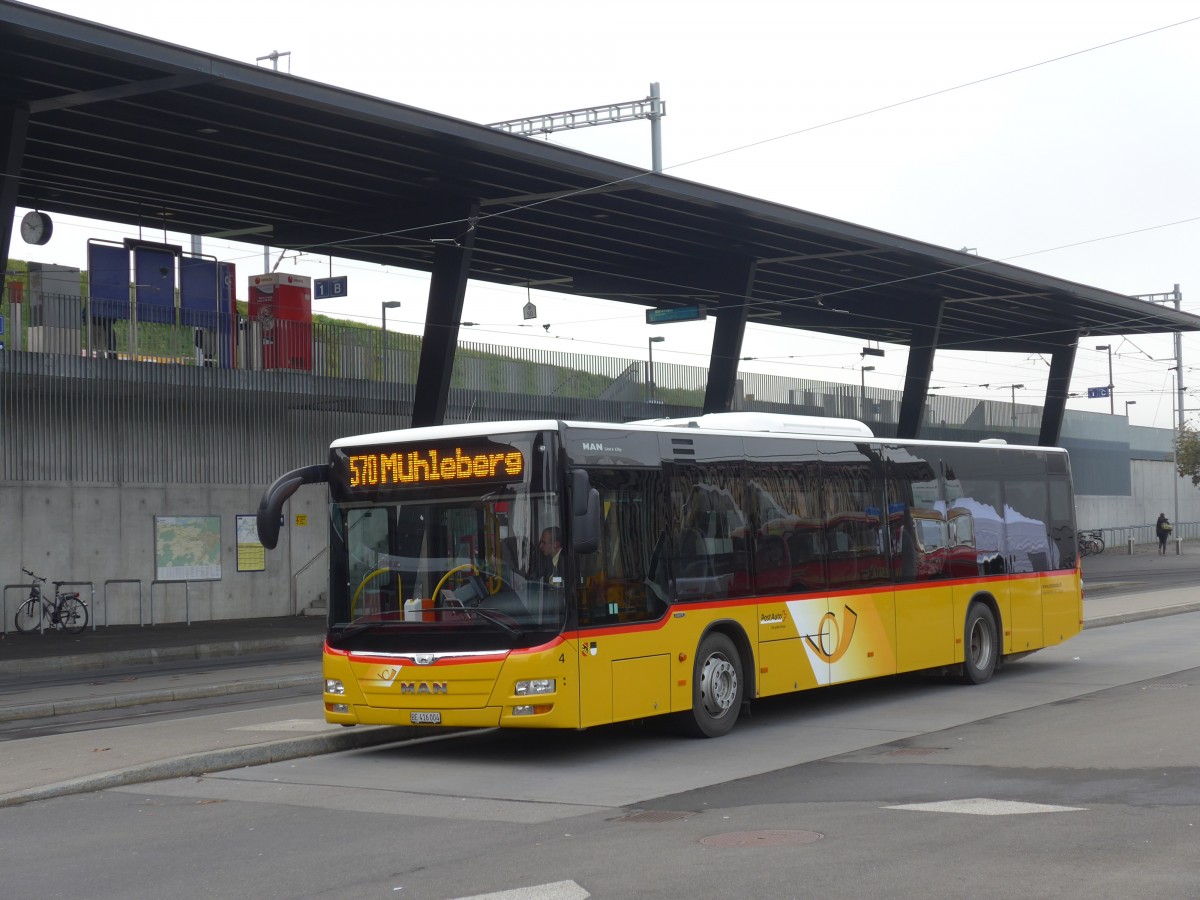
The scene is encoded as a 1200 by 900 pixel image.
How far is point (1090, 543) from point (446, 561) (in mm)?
50607

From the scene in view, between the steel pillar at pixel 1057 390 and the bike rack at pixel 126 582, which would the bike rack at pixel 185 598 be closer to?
the bike rack at pixel 126 582

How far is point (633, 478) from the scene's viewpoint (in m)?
12.4

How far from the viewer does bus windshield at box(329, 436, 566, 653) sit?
11461mm

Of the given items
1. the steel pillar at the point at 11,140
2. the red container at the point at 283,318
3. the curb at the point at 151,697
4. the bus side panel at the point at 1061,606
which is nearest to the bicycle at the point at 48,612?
the red container at the point at 283,318

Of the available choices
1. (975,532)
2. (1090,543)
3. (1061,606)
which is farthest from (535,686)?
(1090,543)

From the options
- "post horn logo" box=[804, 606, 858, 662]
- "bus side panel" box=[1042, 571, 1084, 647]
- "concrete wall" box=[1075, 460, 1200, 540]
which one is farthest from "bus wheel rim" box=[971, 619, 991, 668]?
"concrete wall" box=[1075, 460, 1200, 540]

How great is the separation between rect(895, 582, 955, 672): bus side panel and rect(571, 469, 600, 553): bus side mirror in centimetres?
543

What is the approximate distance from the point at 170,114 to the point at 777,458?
1384 centimetres

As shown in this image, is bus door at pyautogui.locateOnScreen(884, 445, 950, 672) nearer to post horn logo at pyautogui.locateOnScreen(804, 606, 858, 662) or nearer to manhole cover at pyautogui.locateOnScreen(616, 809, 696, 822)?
post horn logo at pyautogui.locateOnScreen(804, 606, 858, 662)

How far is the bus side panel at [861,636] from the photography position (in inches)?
574

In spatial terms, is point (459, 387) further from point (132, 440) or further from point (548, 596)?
point (548, 596)

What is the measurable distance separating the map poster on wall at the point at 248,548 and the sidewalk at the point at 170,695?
44.9 inches

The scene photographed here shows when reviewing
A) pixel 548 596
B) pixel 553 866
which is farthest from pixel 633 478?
pixel 553 866

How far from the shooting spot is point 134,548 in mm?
28516
